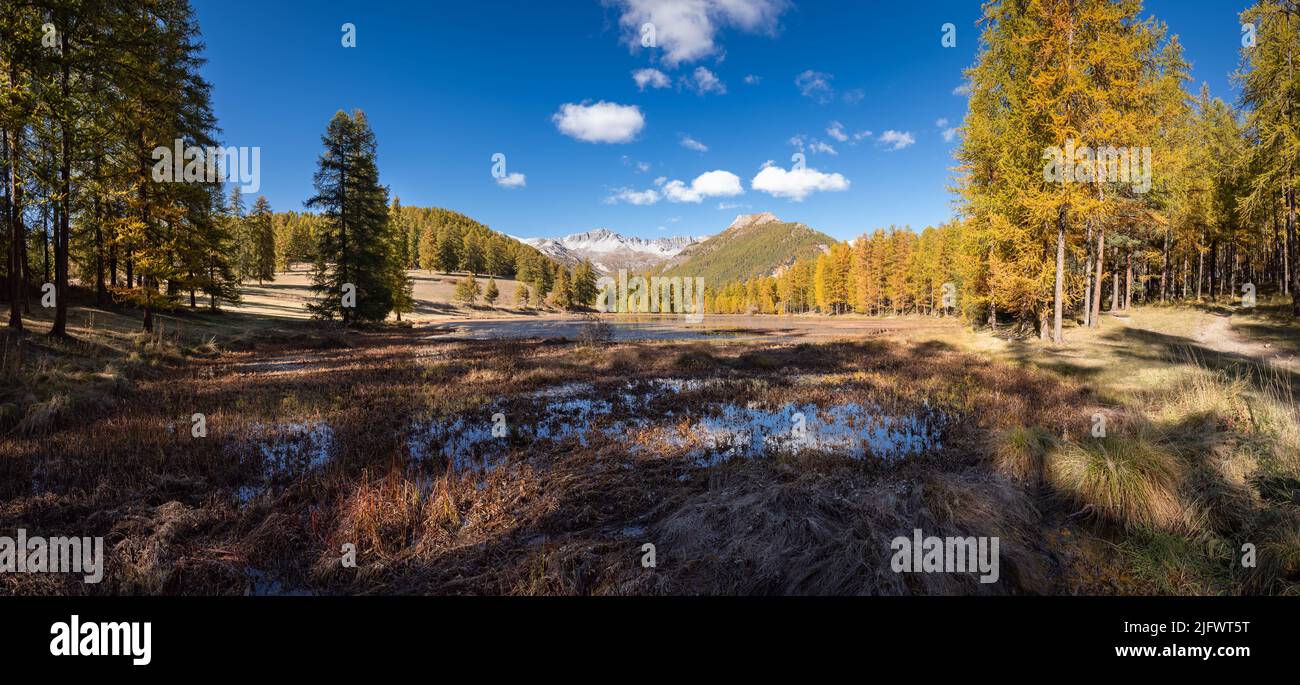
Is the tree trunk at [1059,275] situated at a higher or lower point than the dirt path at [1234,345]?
higher

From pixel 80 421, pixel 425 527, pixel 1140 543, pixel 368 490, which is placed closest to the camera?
pixel 1140 543

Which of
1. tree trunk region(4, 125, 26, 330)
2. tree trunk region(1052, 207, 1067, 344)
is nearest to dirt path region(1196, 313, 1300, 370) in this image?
tree trunk region(1052, 207, 1067, 344)

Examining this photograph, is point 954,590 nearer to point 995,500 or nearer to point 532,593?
point 995,500

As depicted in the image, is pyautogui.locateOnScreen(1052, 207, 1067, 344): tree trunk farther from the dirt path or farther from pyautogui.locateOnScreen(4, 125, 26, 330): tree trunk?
pyautogui.locateOnScreen(4, 125, 26, 330): tree trunk

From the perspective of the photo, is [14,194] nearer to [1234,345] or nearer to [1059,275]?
[1059,275]

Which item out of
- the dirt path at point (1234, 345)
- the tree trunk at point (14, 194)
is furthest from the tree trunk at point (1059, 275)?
the tree trunk at point (14, 194)

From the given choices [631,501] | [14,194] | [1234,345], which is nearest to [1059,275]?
[1234,345]

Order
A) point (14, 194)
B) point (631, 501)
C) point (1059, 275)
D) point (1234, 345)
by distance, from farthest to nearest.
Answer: point (1059, 275) → point (1234, 345) → point (14, 194) → point (631, 501)

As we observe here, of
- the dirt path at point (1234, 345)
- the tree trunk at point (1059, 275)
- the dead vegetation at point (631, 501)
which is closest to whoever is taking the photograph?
the dead vegetation at point (631, 501)

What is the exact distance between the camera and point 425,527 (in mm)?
4957

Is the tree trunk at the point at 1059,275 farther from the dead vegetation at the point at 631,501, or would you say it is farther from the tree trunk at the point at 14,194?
the tree trunk at the point at 14,194

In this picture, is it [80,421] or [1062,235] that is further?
[1062,235]
